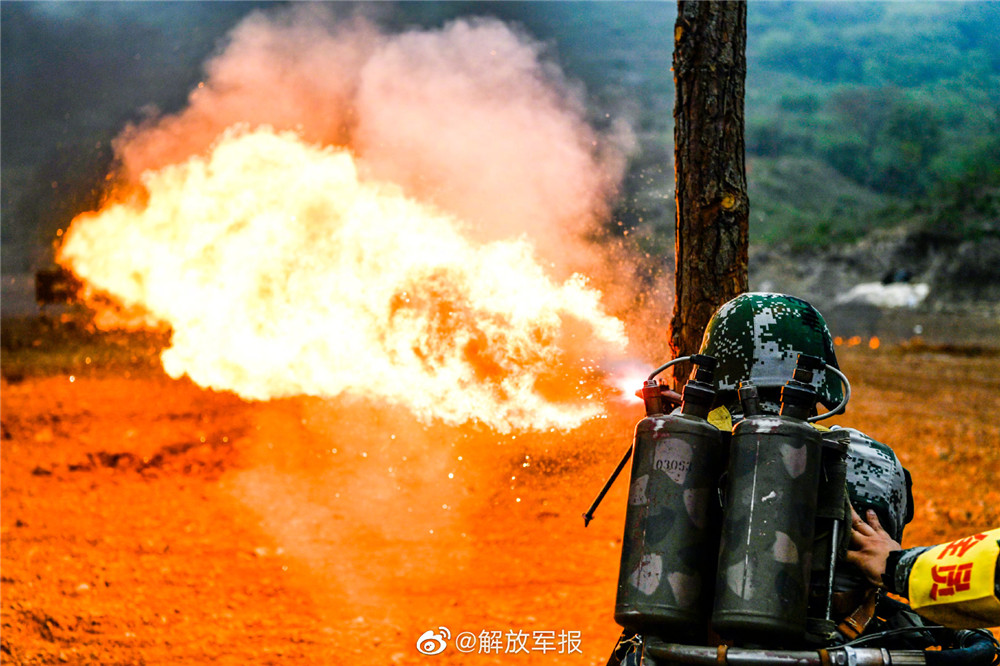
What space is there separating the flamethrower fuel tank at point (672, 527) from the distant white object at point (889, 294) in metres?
29.7

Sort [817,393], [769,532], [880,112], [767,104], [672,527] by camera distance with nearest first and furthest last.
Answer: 1. [769,532]
2. [672,527]
3. [817,393]
4. [880,112]
5. [767,104]

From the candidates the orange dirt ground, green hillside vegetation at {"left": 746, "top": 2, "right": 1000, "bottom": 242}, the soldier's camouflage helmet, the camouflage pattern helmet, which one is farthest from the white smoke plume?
green hillside vegetation at {"left": 746, "top": 2, "right": 1000, "bottom": 242}

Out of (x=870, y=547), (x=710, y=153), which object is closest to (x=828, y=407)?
(x=870, y=547)

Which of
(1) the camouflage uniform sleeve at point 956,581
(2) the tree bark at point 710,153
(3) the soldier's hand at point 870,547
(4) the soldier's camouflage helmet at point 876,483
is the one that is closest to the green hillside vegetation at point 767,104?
(2) the tree bark at point 710,153

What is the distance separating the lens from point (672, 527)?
2186mm

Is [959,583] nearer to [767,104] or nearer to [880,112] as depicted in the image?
[880,112]

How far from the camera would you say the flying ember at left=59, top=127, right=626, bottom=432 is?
17.6ft

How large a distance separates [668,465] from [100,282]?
348 inches

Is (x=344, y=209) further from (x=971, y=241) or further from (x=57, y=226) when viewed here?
(x=971, y=241)

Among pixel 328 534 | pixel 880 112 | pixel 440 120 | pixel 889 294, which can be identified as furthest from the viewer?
pixel 880 112

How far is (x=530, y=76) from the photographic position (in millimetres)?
6480

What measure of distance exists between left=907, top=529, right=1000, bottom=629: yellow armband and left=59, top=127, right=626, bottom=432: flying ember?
2.94 m

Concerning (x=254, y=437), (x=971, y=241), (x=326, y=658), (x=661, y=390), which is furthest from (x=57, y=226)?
(x=971, y=241)

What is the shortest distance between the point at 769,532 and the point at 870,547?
1.38ft
